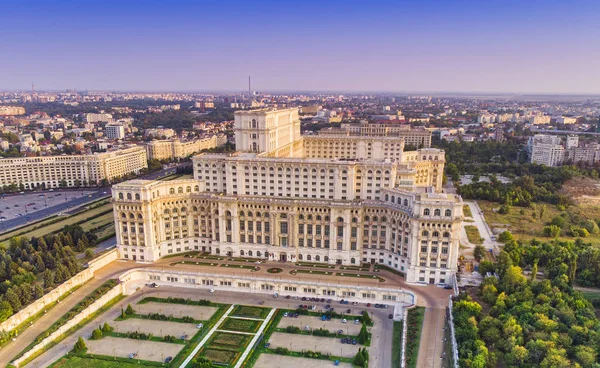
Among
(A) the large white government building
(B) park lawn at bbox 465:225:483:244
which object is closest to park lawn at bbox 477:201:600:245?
(B) park lawn at bbox 465:225:483:244

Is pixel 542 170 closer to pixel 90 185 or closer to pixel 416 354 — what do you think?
pixel 416 354

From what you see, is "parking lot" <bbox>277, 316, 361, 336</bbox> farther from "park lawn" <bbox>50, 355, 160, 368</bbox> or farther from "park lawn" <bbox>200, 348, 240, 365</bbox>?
"park lawn" <bbox>50, 355, 160, 368</bbox>

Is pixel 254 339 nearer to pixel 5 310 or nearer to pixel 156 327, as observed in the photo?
pixel 156 327

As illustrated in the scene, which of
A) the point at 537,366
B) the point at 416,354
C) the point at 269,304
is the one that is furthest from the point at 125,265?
the point at 537,366

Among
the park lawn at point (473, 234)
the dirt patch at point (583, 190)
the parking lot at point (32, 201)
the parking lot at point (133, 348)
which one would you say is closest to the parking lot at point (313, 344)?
the parking lot at point (133, 348)

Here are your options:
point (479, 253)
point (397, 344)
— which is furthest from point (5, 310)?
point (479, 253)
